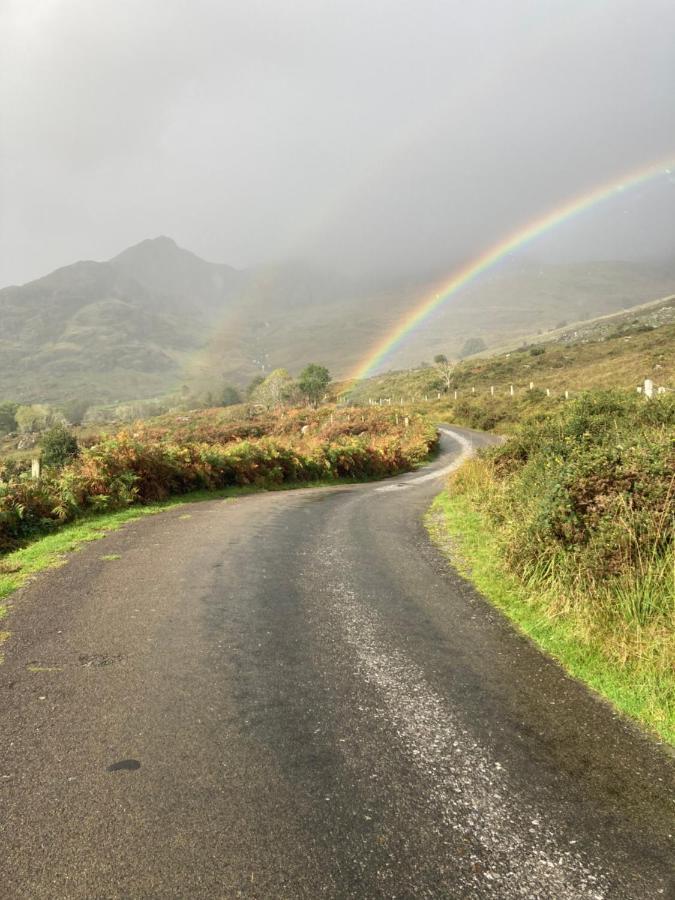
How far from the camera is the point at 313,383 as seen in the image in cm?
10344

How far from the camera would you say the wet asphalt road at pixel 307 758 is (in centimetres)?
281

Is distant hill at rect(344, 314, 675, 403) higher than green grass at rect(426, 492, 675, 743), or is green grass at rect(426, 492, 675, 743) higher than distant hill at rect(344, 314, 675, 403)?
distant hill at rect(344, 314, 675, 403)

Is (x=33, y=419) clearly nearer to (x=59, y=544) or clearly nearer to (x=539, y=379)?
(x=539, y=379)

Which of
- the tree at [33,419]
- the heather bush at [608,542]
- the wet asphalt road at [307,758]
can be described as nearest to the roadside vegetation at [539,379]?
the heather bush at [608,542]

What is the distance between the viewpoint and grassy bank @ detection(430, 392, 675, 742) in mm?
4898

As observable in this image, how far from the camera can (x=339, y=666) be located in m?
5.23

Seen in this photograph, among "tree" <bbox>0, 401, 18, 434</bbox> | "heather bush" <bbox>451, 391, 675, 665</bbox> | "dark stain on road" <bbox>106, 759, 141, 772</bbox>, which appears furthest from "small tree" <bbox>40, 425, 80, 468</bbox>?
"tree" <bbox>0, 401, 18, 434</bbox>

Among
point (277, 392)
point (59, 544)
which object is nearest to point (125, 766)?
point (59, 544)

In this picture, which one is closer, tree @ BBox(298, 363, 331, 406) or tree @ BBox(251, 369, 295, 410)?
tree @ BBox(251, 369, 295, 410)

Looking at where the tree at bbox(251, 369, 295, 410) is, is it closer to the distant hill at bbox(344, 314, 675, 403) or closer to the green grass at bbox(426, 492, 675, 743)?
the distant hill at bbox(344, 314, 675, 403)

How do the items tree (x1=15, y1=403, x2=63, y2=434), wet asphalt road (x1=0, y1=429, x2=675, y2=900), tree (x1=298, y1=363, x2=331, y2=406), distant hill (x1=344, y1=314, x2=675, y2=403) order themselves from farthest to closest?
tree (x1=15, y1=403, x2=63, y2=434)
tree (x1=298, y1=363, x2=331, y2=406)
distant hill (x1=344, y1=314, x2=675, y2=403)
wet asphalt road (x1=0, y1=429, x2=675, y2=900)

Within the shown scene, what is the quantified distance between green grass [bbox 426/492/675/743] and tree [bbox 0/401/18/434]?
127 m

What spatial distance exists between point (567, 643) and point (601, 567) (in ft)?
3.55

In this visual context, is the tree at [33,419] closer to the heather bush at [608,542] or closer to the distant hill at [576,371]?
the distant hill at [576,371]
